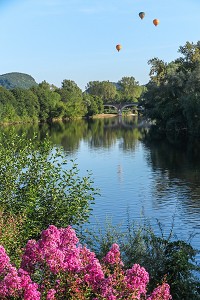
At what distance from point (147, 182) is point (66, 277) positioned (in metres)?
30.3

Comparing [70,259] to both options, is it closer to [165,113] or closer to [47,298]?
[47,298]

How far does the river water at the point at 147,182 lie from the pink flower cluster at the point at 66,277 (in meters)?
6.90

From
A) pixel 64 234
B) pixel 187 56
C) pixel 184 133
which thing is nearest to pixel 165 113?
pixel 184 133

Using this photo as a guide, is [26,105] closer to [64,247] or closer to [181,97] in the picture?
[181,97]

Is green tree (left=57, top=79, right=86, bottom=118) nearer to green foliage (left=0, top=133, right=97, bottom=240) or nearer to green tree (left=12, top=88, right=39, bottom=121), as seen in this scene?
green tree (left=12, top=88, right=39, bottom=121)

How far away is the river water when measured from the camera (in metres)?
25.5

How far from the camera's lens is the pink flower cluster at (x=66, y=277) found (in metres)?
6.09

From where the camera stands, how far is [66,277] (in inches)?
258

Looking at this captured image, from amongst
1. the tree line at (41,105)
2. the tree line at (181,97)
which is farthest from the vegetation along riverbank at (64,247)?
the tree line at (41,105)

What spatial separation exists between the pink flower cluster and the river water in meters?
6.90

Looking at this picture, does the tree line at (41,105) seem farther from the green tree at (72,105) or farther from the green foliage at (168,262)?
the green foliage at (168,262)

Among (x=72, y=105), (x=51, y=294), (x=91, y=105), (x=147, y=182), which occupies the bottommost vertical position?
(x=147, y=182)

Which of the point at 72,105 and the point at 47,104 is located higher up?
the point at 47,104

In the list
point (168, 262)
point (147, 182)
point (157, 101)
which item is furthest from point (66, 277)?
point (157, 101)
